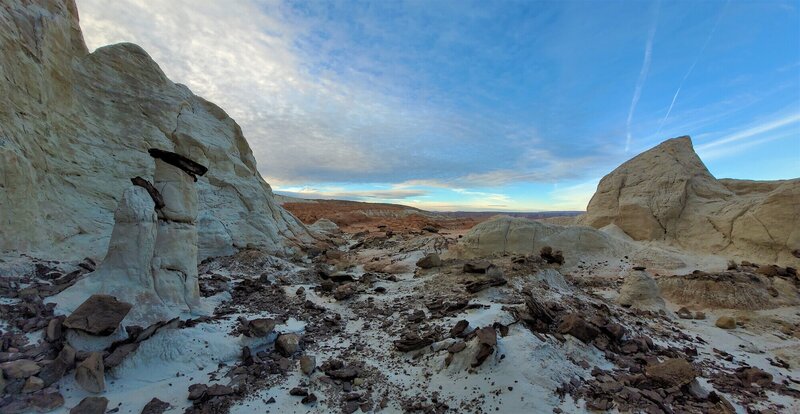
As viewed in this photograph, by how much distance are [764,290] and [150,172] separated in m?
17.8

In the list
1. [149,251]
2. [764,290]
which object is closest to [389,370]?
[149,251]

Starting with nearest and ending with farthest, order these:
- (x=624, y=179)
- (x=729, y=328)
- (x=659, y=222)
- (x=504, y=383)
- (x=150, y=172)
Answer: (x=504, y=383) < (x=729, y=328) < (x=150, y=172) < (x=659, y=222) < (x=624, y=179)

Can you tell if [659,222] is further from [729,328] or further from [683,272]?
[729,328]

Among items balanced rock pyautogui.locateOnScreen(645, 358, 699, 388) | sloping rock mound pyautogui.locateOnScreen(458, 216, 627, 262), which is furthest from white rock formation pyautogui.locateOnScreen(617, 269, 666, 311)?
balanced rock pyautogui.locateOnScreen(645, 358, 699, 388)

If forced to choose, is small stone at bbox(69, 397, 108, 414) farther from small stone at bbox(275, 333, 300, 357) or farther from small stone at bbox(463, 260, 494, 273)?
small stone at bbox(463, 260, 494, 273)

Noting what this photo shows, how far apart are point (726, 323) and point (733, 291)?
198 cm

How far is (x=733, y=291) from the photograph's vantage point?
984 centimetres

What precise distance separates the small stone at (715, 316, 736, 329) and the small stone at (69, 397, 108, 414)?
1158cm

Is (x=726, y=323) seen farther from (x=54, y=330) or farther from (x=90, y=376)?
(x=54, y=330)

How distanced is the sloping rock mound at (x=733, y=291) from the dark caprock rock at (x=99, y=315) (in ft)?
42.3

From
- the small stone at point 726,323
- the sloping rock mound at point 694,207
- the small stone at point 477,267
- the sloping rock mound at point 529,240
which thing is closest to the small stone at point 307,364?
the small stone at point 477,267

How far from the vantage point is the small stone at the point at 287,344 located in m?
5.71

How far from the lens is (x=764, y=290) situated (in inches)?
390

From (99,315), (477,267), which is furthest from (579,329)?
(99,315)
